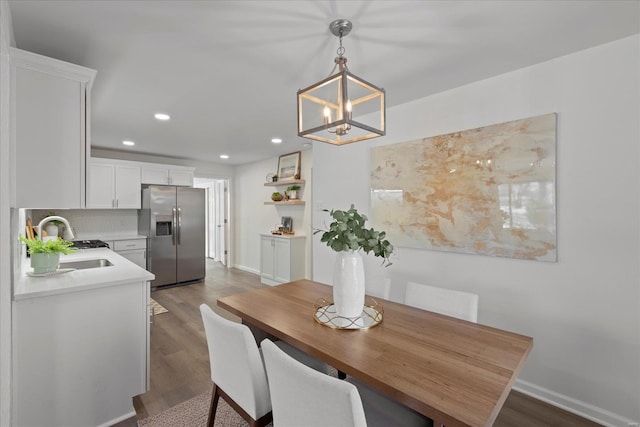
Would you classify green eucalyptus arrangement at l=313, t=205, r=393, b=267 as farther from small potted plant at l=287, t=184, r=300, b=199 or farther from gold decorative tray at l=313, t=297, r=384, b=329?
small potted plant at l=287, t=184, r=300, b=199

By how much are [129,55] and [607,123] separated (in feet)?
10.2

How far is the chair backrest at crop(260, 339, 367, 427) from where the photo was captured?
0.89m

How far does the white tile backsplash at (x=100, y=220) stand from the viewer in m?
4.70

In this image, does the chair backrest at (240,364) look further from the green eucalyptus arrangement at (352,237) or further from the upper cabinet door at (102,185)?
the upper cabinet door at (102,185)

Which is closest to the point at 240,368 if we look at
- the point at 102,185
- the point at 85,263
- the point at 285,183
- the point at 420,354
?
the point at 420,354

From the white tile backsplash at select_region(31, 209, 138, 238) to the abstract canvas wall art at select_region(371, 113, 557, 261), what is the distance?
4520 millimetres

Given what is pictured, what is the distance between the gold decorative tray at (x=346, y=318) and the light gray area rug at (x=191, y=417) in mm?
936

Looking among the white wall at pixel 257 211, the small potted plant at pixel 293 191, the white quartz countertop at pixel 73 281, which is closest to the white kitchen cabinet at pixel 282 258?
the white wall at pixel 257 211

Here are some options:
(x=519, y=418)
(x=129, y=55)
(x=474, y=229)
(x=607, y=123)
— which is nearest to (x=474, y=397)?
(x=519, y=418)

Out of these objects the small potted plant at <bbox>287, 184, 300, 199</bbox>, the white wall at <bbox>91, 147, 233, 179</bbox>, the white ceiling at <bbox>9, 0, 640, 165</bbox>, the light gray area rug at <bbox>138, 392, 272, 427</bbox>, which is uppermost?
the white ceiling at <bbox>9, 0, 640, 165</bbox>

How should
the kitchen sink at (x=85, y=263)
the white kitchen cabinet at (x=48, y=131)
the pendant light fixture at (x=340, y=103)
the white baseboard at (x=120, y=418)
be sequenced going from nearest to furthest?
the pendant light fixture at (x=340, y=103)
the white kitchen cabinet at (x=48, y=131)
the white baseboard at (x=120, y=418)
the kitchen sink at (x=85, y=263)

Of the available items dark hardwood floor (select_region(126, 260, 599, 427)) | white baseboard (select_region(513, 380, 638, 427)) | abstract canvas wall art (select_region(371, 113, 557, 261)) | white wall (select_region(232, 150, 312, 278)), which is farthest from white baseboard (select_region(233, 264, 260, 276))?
white baseboard (select_region(513, 380, 638, 427))

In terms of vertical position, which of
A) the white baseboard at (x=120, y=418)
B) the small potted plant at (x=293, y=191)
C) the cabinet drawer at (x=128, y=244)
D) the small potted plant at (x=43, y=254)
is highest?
the small potted plant at (x=293, y=191)

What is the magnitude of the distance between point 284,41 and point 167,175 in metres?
4.19
